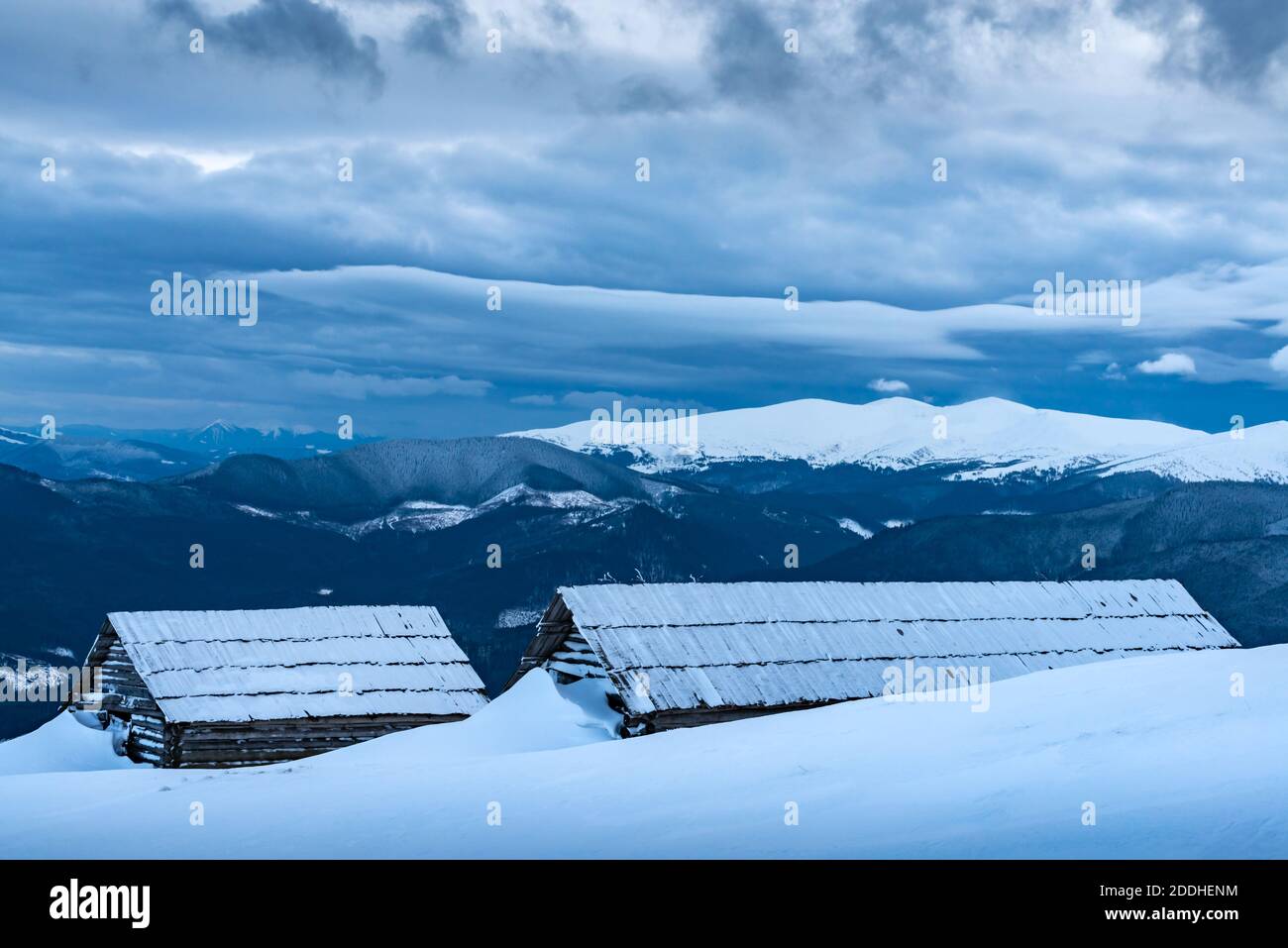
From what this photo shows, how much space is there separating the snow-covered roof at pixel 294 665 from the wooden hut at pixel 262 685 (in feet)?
0.08

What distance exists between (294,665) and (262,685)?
3.50 feet

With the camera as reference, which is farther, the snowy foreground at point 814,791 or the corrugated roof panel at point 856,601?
the corrugated roof panel at point 856,601

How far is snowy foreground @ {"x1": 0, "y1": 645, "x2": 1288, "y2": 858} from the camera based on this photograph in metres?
13.4

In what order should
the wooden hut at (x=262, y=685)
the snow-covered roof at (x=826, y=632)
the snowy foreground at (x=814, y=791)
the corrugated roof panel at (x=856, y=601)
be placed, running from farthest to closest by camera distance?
the wooden hut at (x=262, y=685)
the corrugated roof panel at (x=856, y=601)
the snow-covered roof at (x=826, y=632)
the snowy foreground at (x=814, y=791)

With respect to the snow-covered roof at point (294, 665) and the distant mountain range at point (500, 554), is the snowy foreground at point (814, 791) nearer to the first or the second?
the snow-covered roof at point (294, 665)

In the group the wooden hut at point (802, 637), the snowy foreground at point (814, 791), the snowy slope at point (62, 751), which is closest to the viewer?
the snowy foreground at point (814, 791)

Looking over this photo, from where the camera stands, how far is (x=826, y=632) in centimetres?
2933

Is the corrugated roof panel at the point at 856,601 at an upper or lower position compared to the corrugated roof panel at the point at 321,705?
upper

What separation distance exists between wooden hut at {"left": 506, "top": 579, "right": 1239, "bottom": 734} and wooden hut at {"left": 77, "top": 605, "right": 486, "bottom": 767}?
11.0 feet

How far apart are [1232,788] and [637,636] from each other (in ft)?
46.4

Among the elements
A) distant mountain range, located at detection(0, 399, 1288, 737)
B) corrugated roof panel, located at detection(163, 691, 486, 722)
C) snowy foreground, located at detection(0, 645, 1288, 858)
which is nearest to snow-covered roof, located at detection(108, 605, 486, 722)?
corrugated roof panel, located at detection(163, 691, 486, 722)

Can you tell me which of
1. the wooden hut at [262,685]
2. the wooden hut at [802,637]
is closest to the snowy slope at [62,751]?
the wooden hut at [262,685]

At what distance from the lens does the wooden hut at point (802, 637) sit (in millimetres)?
25969

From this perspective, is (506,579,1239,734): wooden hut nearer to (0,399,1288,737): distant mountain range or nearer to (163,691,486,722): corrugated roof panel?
(163,691,486,722): corrugated roof panel
